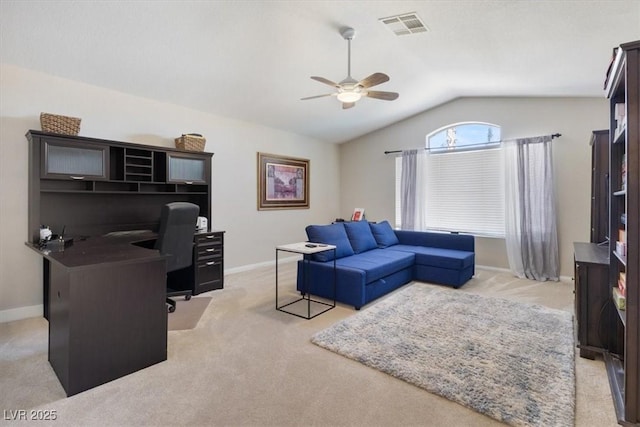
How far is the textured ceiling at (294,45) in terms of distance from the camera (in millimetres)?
2607

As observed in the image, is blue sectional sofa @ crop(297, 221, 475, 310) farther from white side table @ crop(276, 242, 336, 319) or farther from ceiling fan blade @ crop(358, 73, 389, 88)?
ceiling fan blade @ crop(358, 73, 389, 88)

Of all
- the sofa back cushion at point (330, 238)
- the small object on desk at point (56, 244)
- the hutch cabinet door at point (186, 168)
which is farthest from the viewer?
the hutch cabinet door at point (186, 168)

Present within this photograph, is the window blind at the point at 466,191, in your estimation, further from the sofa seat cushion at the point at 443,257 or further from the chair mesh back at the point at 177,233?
the chair mesh back at the point at 177,233

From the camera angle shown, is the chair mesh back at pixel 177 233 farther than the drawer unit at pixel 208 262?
No

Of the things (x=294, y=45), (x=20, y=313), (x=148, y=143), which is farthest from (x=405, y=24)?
(x=20, y=313)

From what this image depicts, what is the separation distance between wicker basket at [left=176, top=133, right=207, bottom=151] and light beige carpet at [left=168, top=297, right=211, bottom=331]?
1957mm

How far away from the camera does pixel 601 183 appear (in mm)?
3158

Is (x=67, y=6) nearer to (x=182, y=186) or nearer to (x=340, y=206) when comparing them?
(x=182, y=186)

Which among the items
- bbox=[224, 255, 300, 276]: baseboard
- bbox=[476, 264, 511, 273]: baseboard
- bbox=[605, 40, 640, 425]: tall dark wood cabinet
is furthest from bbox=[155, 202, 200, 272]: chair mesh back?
bbox=[476, 264, 511, 273]: baseboard

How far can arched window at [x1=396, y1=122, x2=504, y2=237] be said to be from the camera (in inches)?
208

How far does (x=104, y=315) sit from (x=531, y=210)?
5.41 metres

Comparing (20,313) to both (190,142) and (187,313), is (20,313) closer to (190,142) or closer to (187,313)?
(187,313)

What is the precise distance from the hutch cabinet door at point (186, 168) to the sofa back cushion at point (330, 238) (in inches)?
65.8

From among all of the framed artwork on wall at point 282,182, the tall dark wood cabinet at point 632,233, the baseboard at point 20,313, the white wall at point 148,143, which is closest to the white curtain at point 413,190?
the white wall at point 148,143
